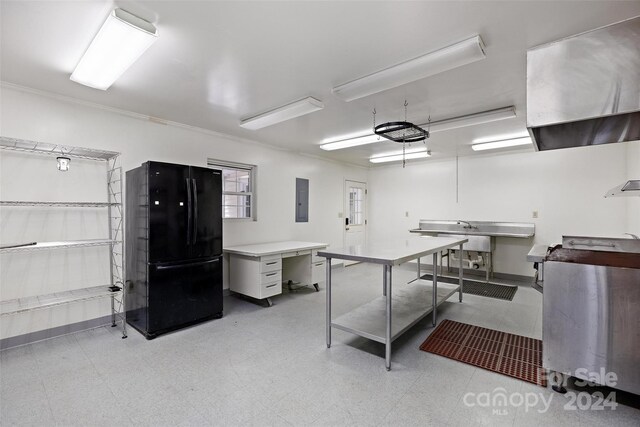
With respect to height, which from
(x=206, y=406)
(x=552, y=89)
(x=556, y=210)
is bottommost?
(x=206, y=406)

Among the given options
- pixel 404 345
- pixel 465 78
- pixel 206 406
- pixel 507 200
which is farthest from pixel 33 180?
pixel 507 200

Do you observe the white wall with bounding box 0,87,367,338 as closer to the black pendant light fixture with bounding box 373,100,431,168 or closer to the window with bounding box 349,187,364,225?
the black pendant light fixture with bounding box 373,100,431,168

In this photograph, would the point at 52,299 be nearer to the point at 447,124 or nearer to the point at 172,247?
the point at 172,247

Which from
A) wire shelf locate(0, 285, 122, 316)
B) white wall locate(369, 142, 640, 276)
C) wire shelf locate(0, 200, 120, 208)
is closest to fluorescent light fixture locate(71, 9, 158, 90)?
wire shelf locate(0, 200, 120, 208)

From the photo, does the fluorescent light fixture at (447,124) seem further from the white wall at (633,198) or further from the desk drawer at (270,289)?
the desk drawer at (270,289)

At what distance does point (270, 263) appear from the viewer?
12.8 feet

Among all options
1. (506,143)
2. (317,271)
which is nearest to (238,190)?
(317,271)

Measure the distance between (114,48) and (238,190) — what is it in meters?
2.85

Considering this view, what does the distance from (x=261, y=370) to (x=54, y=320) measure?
2282 mm

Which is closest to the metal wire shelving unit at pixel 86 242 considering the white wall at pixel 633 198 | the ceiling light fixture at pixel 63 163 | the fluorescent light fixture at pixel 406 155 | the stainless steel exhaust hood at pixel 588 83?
the ceiling light fixture at pixel 63 163

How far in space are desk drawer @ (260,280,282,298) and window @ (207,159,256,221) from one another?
131 centimetres

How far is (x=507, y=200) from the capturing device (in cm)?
542

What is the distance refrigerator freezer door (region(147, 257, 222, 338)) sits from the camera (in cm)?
295

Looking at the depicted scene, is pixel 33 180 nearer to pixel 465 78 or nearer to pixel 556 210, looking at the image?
pixel 465 78
